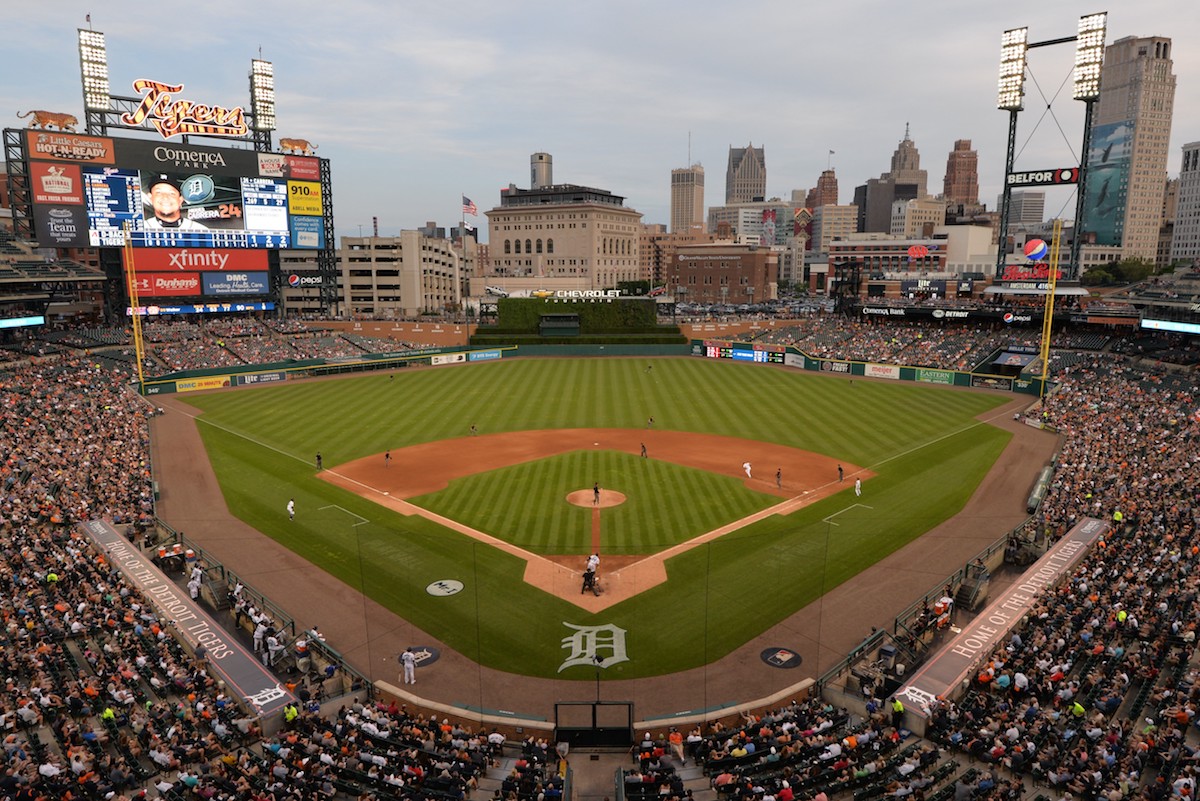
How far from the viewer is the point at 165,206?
6681 cm

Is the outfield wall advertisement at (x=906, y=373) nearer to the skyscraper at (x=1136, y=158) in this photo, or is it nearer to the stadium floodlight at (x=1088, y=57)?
the stadium floodlight at (x=1088, y=57)

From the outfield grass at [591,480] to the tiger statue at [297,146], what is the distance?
28.7 metres

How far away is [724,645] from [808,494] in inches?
548

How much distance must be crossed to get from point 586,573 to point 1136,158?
218872 millimetres

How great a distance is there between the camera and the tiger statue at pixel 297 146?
3002 inches

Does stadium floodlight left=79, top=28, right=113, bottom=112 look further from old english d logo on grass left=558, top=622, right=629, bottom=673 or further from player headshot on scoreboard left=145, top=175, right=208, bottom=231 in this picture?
old english d logo on grass left=558, top=622, right=629, bottom=673

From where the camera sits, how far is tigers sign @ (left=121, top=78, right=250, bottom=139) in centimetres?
6612

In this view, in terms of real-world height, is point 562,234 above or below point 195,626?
above

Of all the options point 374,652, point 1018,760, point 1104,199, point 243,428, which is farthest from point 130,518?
point 1104,199

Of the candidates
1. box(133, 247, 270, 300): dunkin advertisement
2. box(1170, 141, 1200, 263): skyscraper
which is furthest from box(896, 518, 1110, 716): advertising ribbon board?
box(1170, 141, 1200, 263): skyscraper

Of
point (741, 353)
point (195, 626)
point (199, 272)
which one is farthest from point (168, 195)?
point (195, 626)

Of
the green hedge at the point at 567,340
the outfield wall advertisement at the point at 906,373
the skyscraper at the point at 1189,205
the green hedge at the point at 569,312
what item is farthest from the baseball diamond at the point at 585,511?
the skyscraper at the point at 1189,205

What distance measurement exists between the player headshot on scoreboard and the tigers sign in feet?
15.6

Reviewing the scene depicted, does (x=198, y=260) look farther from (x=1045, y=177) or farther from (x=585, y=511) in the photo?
(x=1045, y=177)
